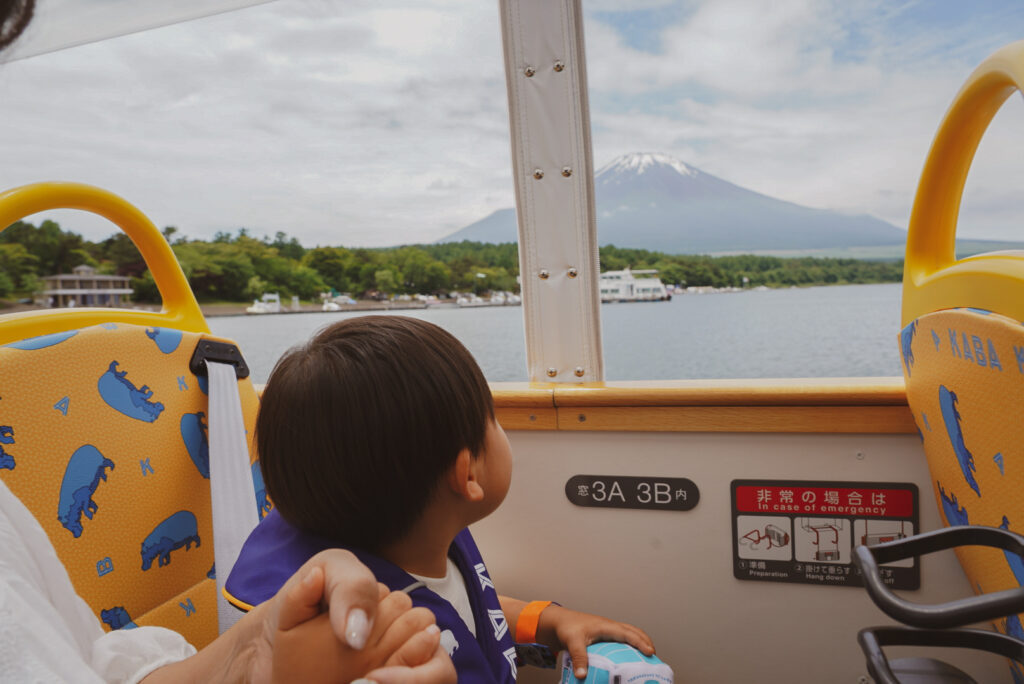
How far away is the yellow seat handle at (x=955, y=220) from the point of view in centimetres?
78

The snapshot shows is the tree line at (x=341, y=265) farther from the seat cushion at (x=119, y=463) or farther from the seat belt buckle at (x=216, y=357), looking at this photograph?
the seat cushion at (x=119, y=463)

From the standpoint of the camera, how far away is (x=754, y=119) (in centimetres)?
182

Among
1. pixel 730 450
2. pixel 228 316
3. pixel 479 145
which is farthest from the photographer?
pixel 228 316

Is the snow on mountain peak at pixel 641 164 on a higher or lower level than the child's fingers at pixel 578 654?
higher

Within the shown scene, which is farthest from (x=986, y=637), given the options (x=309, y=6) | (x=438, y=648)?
(x=309, y=6)

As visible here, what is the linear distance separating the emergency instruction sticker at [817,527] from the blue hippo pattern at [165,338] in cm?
116

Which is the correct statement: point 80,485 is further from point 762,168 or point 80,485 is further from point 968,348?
point 762,168

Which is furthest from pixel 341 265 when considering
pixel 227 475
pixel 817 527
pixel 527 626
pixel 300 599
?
pixel 300 599

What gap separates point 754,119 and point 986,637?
1.43m

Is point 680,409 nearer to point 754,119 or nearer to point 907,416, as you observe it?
point 907,416

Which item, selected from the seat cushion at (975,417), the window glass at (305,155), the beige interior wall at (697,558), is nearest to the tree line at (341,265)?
the window glass at (305,155)

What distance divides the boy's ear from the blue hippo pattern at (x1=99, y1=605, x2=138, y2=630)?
524mm

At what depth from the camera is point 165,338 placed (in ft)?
3.76

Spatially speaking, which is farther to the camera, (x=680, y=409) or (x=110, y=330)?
(x=680, y=409)
